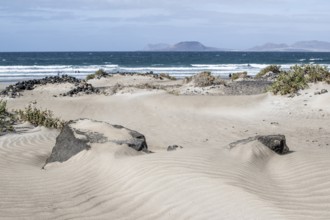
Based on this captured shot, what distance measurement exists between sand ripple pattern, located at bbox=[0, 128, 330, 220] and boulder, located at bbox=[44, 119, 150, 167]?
0.73 feet

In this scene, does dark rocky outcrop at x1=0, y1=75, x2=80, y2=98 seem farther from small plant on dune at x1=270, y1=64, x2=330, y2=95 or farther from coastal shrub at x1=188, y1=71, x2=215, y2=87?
small plant on dune at x1=270, y1=64, x2=330, y2=95

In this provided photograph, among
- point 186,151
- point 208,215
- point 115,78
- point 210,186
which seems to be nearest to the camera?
point 208,215

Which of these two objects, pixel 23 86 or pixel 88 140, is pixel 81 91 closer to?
pixel 23 86

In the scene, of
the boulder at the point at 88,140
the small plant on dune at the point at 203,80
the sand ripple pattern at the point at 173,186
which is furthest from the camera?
the small plant on dune at the point at 203,80

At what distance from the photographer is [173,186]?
5.75 m

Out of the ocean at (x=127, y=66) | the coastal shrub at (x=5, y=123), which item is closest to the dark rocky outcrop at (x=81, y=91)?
the coastal shrub at (x=5, y=123)

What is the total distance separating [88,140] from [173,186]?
2723 millimetres

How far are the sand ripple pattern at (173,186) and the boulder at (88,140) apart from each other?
0.22 m

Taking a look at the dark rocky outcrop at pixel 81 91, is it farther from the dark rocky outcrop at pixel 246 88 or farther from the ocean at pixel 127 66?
the ocean at pixel 127 66

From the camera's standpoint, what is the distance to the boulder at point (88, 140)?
26.1 ft

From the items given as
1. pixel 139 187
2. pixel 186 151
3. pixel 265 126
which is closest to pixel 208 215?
pixel 139 187

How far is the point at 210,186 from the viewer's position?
5.66 m

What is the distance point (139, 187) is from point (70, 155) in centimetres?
238

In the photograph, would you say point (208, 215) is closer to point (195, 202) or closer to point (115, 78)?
point (195, 202)
